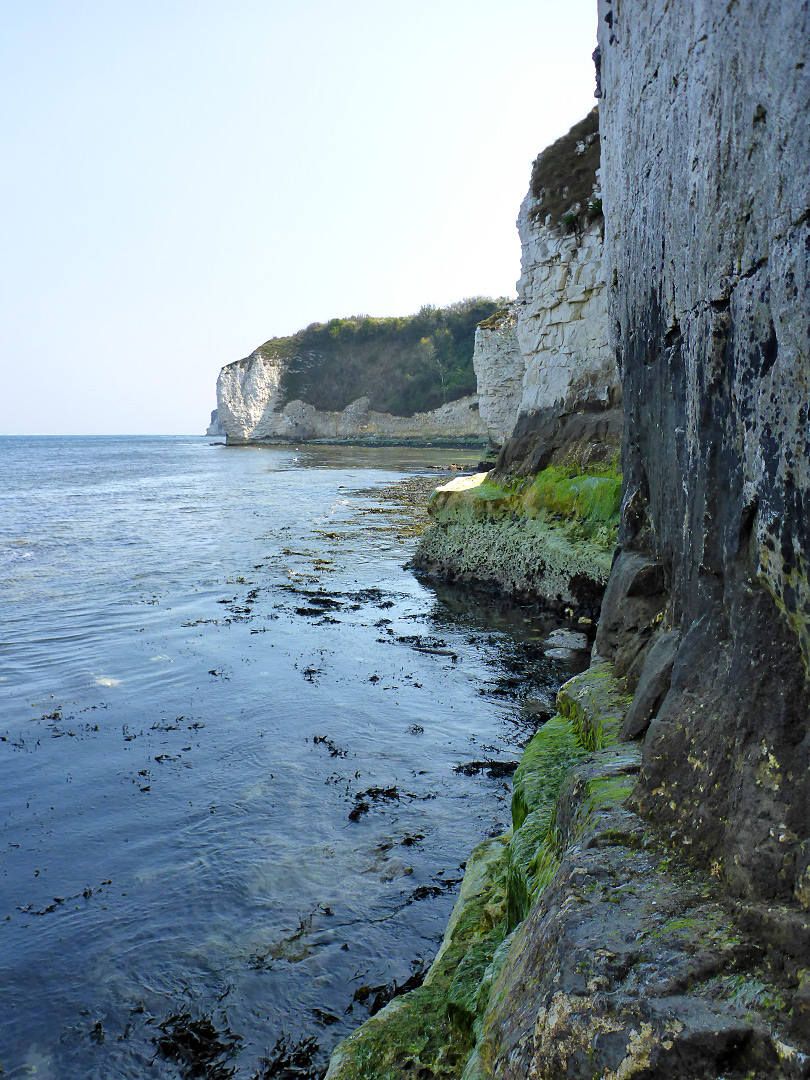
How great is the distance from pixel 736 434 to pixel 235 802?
5462 mm

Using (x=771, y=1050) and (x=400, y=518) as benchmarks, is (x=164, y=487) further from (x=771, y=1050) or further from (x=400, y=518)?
(x=771, y=1050)

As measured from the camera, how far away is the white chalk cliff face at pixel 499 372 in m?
46.6

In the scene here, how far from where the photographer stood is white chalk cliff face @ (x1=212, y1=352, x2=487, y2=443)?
86.9 m

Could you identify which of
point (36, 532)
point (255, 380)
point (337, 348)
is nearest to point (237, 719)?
point (36, 532)

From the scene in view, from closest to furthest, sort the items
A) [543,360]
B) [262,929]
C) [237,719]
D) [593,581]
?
[262,929]
[237,719]
[593,581]
[543,360]

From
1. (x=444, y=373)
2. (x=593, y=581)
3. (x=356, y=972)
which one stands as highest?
(x=444, y=373)

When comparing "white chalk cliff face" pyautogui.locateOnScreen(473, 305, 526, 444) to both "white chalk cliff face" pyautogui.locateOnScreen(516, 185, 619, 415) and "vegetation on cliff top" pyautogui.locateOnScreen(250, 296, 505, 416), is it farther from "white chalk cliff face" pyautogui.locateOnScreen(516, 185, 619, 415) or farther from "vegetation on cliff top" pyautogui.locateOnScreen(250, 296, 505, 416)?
"vegetation on cliff top" pyautogui.locateOnScreen(250, 296, 505, 416)

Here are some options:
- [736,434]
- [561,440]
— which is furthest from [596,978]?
[561,440]

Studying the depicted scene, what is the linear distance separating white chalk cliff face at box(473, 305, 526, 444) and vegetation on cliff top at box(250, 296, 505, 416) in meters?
32.4

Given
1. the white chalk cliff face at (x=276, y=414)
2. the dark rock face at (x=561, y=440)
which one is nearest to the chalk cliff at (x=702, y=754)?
the dark rock face at (x=561, y=440)

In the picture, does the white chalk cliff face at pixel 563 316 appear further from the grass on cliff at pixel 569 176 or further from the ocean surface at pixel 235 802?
the ocean surface at pixel 235 802

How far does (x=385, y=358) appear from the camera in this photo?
90.9 meters

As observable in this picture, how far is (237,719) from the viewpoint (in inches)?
337

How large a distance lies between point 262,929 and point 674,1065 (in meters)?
3.53
